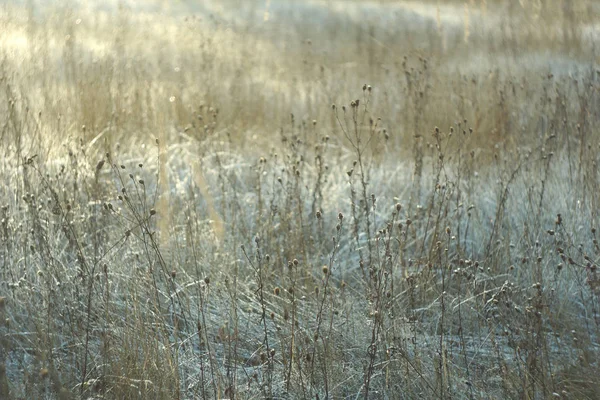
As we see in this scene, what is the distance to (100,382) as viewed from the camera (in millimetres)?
2607

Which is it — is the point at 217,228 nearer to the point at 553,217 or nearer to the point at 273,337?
the point at 273,337

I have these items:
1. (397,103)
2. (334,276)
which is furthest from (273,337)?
(397,103)

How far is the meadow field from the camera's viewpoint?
2.68m

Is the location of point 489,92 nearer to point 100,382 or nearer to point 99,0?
point 100,382

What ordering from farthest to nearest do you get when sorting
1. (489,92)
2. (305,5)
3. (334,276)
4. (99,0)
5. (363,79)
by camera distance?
(305,5) → (99,0) → (363,79) → (489,92) → (334,276)

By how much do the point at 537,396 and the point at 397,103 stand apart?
501 centimetres

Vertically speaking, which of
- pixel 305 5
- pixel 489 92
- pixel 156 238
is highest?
pixel 305 5

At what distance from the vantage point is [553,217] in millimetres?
4203

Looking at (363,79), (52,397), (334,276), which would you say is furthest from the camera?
(363,79)

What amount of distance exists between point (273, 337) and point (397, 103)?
4639 millimetres

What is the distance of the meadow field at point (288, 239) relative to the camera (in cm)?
268

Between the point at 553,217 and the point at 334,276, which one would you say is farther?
the point at 553,217

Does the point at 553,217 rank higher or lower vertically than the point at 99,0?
lower

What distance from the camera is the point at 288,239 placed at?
12.0ft
